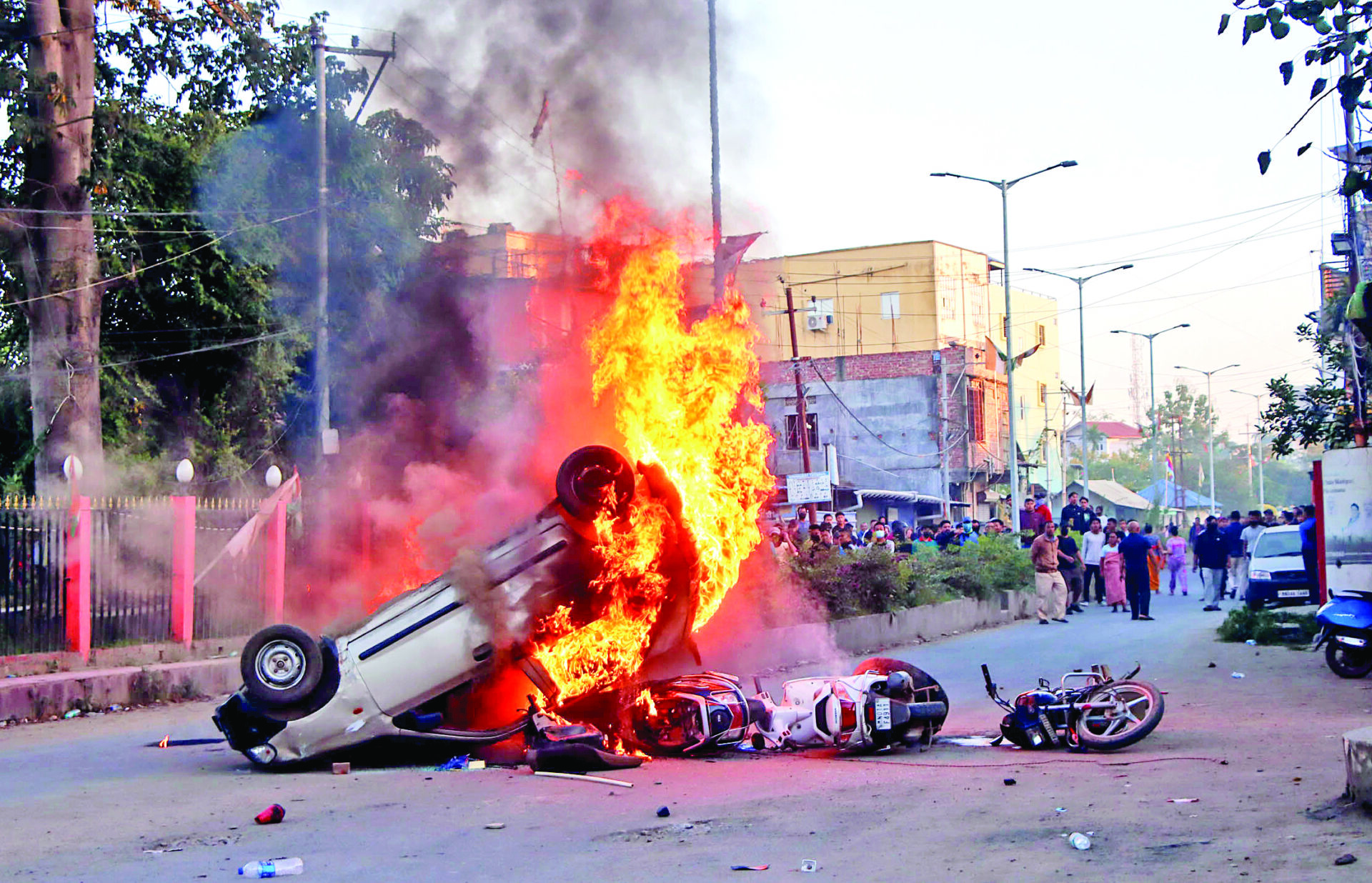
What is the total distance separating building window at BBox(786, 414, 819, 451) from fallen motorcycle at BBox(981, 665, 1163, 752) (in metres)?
35.5

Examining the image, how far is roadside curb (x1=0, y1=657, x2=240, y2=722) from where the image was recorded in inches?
506

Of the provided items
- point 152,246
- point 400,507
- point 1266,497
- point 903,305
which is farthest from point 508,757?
point 1266,497

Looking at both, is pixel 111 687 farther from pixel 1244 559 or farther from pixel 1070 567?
pixel 1244 559

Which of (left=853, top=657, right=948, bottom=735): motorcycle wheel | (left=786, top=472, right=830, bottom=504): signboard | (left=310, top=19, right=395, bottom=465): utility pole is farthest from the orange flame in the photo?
(left=786, top=472, right=830, bottom=504): signboard

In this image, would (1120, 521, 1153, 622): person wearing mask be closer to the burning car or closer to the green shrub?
the green shrub

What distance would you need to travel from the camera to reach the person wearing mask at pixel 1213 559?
79.5ft

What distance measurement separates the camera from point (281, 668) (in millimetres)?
9023

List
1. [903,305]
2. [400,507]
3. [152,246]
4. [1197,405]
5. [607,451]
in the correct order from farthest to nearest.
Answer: [1197,405], [903,305], [152,246], [400,507], [607,451]

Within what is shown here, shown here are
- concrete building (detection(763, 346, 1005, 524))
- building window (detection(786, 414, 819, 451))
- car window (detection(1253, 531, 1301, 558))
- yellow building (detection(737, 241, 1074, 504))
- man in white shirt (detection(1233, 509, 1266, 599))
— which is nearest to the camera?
car window (detection(1253, 531, 1301, 558))

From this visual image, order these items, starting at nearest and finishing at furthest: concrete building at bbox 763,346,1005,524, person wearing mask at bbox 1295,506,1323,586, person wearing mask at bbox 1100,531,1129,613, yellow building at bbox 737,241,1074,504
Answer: person wearing mask at bbox 1295,506,1323,586 < person wearing mask at bbox 1100,531,1129,613 < concrete building at bbox 763,346,1005,524 < yellow building at bbox 737,241,1074,504

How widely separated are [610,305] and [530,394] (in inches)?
55.3

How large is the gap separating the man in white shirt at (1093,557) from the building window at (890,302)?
3060 centimetres

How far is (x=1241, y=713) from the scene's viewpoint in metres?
11.0

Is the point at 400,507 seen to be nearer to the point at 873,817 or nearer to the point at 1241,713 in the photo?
the point at 873,817
